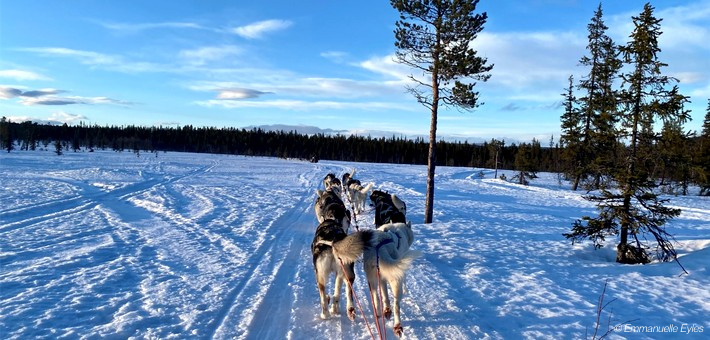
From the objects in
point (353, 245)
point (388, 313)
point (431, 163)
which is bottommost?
point (388, 313)

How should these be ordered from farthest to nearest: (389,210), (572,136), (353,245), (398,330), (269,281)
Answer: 1. (572,136)
2. (389,210)
3. (269,281)
4. (398,330)
5. (353,245)

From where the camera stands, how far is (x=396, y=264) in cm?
481

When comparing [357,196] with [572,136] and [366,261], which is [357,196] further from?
[572,136]

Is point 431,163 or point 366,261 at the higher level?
point 431,163

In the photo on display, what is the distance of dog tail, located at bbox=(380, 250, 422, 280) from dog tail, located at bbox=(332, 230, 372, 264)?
30 cm

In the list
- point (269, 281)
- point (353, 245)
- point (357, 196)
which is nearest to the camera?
point (353, 245)

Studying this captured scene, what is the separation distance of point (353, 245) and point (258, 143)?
396ft

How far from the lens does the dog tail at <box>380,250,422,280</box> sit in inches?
188

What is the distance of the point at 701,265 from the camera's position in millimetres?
7895

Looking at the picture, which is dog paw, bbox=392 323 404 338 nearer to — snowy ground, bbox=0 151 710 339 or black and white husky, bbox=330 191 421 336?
black and white husky, bbox=330 191 421 336

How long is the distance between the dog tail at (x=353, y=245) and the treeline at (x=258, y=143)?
87.0 metres

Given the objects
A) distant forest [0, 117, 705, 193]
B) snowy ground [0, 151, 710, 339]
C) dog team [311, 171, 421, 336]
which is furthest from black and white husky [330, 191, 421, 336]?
distant forest [0, 117, 705, 193]

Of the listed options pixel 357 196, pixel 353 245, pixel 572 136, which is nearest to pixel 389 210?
pixel 353 245

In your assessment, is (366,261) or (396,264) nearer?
(396,264)
